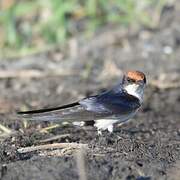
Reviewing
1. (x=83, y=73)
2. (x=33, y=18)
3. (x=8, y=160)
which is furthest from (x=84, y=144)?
(x=33, y=18)

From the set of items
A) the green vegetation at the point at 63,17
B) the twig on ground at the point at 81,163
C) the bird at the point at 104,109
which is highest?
the green vegetation at the point at 63,17

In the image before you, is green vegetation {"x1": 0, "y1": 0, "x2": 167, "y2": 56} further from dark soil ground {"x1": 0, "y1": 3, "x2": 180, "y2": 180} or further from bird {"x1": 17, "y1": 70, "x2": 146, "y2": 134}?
bird {"x1": 17, "y1": 70, "x2": 146, "y2": 134}

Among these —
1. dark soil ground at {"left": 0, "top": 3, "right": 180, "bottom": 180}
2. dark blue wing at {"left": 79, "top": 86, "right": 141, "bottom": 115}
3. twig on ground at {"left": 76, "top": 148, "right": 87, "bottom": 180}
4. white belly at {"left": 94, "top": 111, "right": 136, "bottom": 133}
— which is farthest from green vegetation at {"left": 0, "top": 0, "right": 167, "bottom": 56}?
twig on ground at {"left": 76, "top": 148, "right": 87, "bottom": 180}

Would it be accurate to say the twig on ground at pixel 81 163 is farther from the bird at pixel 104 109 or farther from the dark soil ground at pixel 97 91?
the bird at pixel 104 109

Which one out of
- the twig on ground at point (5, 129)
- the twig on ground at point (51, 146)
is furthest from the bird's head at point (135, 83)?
the twig on ground at point (5, 129)

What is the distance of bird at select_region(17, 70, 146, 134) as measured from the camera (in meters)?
4.42

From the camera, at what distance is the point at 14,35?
26.7ft

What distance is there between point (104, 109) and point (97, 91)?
2.23 meters

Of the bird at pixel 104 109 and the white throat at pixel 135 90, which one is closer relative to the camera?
the bird at pixel 104 109

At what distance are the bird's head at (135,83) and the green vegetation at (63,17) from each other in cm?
315

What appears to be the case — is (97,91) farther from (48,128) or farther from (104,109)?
(104,109)

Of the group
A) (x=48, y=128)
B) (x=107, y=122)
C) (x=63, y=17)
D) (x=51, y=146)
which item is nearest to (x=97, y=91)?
(x=63, y=17)

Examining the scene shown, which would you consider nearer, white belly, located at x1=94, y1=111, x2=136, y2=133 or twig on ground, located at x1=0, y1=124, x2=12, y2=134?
white belly, located at x1=94, y1=111, x2=136, y2=133

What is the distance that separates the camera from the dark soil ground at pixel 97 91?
12.7 feet
